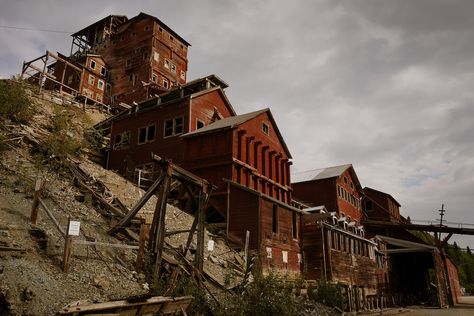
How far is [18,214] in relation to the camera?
13.1 meters

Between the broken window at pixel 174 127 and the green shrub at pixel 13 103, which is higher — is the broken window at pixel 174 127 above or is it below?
above

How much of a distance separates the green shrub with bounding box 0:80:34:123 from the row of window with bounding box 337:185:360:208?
33.0m

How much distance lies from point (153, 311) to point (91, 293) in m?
1.77

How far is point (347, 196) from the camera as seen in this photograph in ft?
156

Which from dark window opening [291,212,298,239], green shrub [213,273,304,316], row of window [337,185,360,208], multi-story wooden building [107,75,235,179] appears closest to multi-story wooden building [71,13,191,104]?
multi-story wooden building [107,75,235,179]

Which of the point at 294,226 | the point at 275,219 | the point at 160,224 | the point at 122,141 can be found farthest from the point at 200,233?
the point at 122,141

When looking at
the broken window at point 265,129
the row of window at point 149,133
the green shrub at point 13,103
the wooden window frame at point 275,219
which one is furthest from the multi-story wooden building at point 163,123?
the wooden window frame at point 275,219

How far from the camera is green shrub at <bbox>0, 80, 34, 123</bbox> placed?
23.2 m

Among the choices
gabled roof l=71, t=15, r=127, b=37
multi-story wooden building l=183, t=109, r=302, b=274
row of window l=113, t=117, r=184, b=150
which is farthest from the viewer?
gabled roof l=71, t=15, r=127, b=37

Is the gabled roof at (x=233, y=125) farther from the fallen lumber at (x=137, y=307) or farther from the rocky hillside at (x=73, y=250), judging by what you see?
the fallen lumber at (x=137, y=307)

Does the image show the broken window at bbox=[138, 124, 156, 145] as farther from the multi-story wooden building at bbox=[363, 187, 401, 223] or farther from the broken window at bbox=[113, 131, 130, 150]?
the multi-story wooden building at bbox=[363, 187, 401, 223]

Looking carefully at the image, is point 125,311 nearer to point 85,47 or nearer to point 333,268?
point 333,268

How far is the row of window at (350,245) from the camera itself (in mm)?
27906

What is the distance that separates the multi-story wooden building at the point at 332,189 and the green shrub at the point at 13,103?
31.0m
